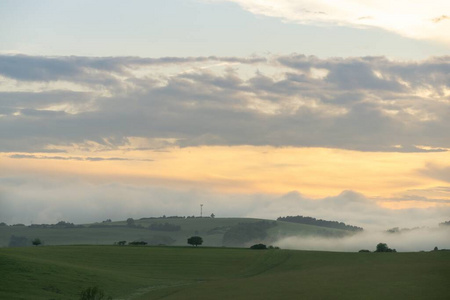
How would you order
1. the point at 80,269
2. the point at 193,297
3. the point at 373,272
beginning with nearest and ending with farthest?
the point at 193,297, the point at 373,272, the point at 80,269

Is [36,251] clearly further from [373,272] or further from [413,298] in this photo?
[413,298]

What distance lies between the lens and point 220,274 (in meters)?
107

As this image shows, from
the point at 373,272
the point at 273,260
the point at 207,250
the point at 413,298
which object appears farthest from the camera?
the point at 207,250

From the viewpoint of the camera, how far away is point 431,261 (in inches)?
3489

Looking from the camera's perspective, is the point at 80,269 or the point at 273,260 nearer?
the point at 80,269

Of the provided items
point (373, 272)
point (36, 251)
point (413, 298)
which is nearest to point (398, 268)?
point (373, 272)

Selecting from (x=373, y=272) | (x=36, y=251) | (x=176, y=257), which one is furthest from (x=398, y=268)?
(x=36, y=251)

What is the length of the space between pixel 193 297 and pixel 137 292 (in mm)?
15724

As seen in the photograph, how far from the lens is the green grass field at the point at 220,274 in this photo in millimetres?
68738

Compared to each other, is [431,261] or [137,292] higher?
[431,261]

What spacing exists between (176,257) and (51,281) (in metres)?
42.5

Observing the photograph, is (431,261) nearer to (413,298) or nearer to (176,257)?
(413,298)

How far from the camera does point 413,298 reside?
58.2 m

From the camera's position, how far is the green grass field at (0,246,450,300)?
226ft
